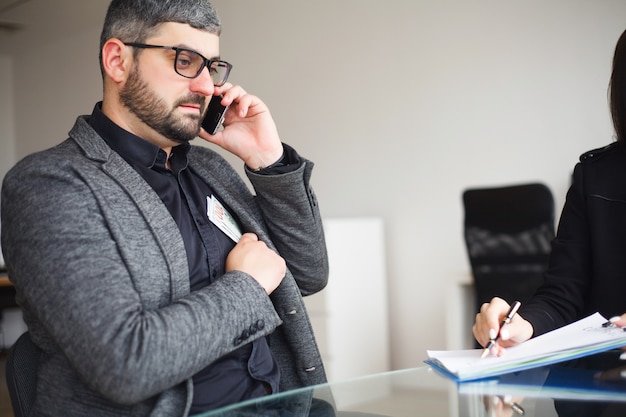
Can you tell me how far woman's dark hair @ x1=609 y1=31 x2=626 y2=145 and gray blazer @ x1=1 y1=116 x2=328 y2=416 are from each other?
0.98 meters

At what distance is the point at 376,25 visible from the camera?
525cm

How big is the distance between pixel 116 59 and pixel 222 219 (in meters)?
0.45

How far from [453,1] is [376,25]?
24.9 inches

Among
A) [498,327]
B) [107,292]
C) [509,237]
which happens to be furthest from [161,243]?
[509,237]

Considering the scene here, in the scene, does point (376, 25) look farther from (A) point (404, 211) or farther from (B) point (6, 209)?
(B) point (6, 209)

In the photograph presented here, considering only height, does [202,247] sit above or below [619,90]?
below

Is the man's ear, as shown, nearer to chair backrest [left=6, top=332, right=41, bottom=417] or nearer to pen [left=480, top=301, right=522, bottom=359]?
chair backrest [left=6, top=332, right=41, bottom=417]

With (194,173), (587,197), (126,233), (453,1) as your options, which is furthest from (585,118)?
(126,233)

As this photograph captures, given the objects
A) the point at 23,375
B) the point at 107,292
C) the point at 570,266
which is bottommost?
the point at 23,375

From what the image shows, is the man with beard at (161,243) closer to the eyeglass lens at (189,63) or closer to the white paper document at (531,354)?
the eyeglass lens at (189,63)

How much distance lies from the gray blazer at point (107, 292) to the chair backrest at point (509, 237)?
95.7 inches

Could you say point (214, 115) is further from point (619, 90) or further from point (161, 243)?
point (619, 90)

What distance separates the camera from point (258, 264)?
1.56 m

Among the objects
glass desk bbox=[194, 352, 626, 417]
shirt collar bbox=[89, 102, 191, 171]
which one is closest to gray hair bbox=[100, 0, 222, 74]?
shirt collar bbox=[89, 102, 191, 171]
